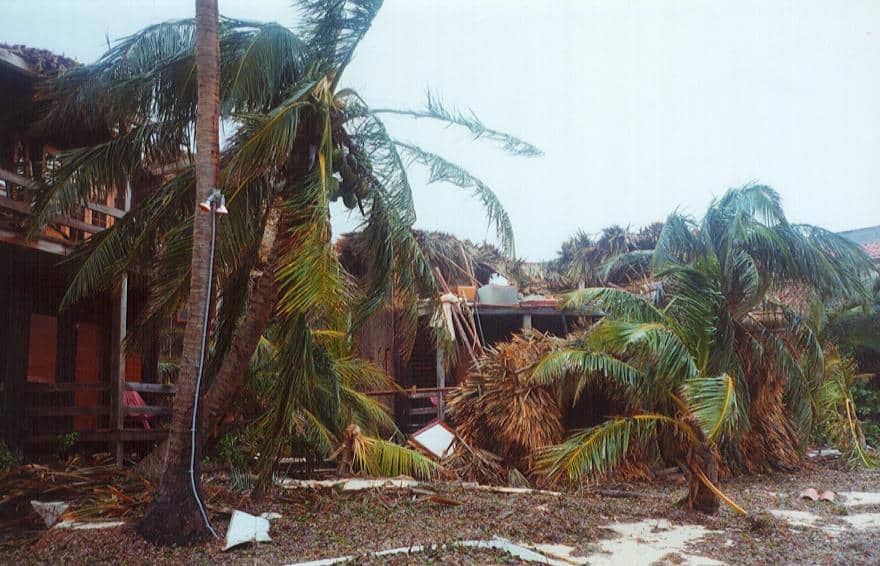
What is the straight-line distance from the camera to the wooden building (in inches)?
360

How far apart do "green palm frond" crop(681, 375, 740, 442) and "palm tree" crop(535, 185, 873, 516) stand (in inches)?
0.6

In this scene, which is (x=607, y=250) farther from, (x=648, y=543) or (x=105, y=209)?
(x=105, y=209)

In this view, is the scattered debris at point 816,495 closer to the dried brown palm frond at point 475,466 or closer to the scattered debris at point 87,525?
the dried brown palm frond at point 475,466

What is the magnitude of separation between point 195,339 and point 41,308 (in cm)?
664

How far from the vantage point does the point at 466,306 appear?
15.0 meters

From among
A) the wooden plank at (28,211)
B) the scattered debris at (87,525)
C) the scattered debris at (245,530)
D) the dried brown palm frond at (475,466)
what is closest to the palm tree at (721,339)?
the dried brown palm frond at (475,466)

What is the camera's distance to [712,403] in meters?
7.03

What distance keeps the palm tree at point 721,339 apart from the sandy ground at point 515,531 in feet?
2.27

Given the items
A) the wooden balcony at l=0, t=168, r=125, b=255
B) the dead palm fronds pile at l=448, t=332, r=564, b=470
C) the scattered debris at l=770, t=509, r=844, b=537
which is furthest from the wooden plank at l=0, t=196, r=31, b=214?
the scattered debris at l=770, t=509, r=844, b=537

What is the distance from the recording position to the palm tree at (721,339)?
25.3ft

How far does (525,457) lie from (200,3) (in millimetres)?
7852

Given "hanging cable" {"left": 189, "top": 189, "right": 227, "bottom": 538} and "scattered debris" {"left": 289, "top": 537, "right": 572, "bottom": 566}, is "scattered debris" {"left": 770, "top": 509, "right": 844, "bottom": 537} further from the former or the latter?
"hanging cable" {"left": 189, "top": 189, "right": 227, "bottom": 538}

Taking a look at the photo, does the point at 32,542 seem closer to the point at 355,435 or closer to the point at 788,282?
the point at 355,435

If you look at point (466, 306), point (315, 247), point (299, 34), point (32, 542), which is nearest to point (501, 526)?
point (315, 247)
